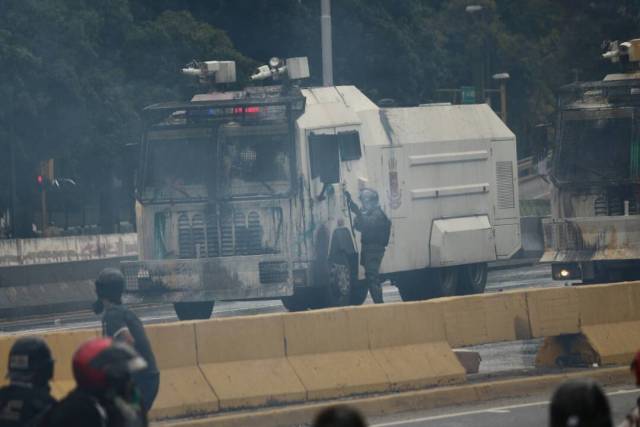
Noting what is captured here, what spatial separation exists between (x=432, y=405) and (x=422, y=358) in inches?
22.2

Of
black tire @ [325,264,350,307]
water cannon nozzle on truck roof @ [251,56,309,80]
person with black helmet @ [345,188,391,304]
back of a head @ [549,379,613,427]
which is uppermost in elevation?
water cannon nozzle on truck roof @ [251,56,309,80]

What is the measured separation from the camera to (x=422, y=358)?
15.0 metres

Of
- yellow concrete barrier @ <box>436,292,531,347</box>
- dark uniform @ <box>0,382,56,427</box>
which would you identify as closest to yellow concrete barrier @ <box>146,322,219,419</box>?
yellow concrete barrier @ <box>436,292,531,347</box>

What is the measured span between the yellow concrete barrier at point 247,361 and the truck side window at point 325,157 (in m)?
6.67

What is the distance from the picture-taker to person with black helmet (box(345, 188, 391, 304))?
20.6 metres

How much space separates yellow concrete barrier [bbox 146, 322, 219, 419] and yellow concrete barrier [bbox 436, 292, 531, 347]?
267 cm

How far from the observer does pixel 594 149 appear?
22953 millimetres

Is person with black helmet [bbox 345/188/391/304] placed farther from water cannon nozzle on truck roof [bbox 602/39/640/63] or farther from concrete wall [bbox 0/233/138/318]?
concrete wall [bbox 0/233/138/318]

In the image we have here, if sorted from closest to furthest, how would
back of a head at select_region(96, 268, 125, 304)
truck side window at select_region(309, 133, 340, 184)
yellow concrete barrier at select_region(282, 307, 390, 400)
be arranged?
1. back of a head at select_region(96, 268, 125, 304)
2. yellow concrete barrier at select_region(282, 307, 390, 400)
3. truck side window at select_region(309, 133, 340, 184)

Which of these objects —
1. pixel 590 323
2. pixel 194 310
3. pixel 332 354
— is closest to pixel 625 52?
A: pixel 194 310

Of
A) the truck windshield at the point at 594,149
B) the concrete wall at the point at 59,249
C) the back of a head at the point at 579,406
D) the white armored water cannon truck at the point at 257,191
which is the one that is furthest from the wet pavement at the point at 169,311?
the back of a head at the point at 579,406

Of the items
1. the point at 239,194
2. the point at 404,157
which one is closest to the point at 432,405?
the point at 239,194

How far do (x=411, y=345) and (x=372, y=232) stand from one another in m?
5.77

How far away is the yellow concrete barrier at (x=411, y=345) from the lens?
48.4ft
